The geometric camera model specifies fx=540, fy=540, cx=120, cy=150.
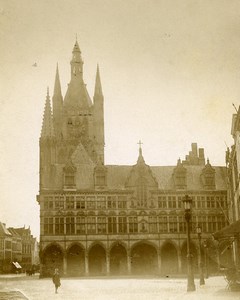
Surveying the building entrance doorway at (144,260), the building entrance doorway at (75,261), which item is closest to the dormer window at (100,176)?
the building entrance doorway at (75,261)

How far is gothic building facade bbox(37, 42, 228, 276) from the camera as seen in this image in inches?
2352

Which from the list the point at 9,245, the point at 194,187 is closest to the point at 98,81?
the point at 194,187

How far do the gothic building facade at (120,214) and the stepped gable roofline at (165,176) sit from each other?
0.39 feet

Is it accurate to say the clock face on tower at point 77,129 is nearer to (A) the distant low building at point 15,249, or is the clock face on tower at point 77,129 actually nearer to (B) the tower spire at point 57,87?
(B) the tower spire at point 57,87

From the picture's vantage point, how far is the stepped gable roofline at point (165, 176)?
64.1 m

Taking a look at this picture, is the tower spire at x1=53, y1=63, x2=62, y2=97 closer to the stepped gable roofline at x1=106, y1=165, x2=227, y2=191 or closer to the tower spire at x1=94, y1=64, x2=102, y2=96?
the tower spire at x1=94, y1=64, x2=102, y2=96

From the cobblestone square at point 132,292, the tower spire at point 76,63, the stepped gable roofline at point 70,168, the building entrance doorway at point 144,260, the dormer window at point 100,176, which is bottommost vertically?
the cobblestone square at point 132,292

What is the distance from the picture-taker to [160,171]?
218ft

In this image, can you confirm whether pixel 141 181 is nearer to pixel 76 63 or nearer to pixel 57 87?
pixel 57 87

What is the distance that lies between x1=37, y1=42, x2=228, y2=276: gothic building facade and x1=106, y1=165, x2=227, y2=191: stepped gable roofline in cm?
12

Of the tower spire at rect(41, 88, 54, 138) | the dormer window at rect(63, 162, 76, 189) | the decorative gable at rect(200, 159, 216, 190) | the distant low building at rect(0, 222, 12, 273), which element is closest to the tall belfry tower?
the tower spire at rect(41, 88, 54, 138)

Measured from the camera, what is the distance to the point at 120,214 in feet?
201

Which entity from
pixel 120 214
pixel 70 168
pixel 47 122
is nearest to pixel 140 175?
pixel 120 214

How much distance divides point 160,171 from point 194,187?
15.6ft
